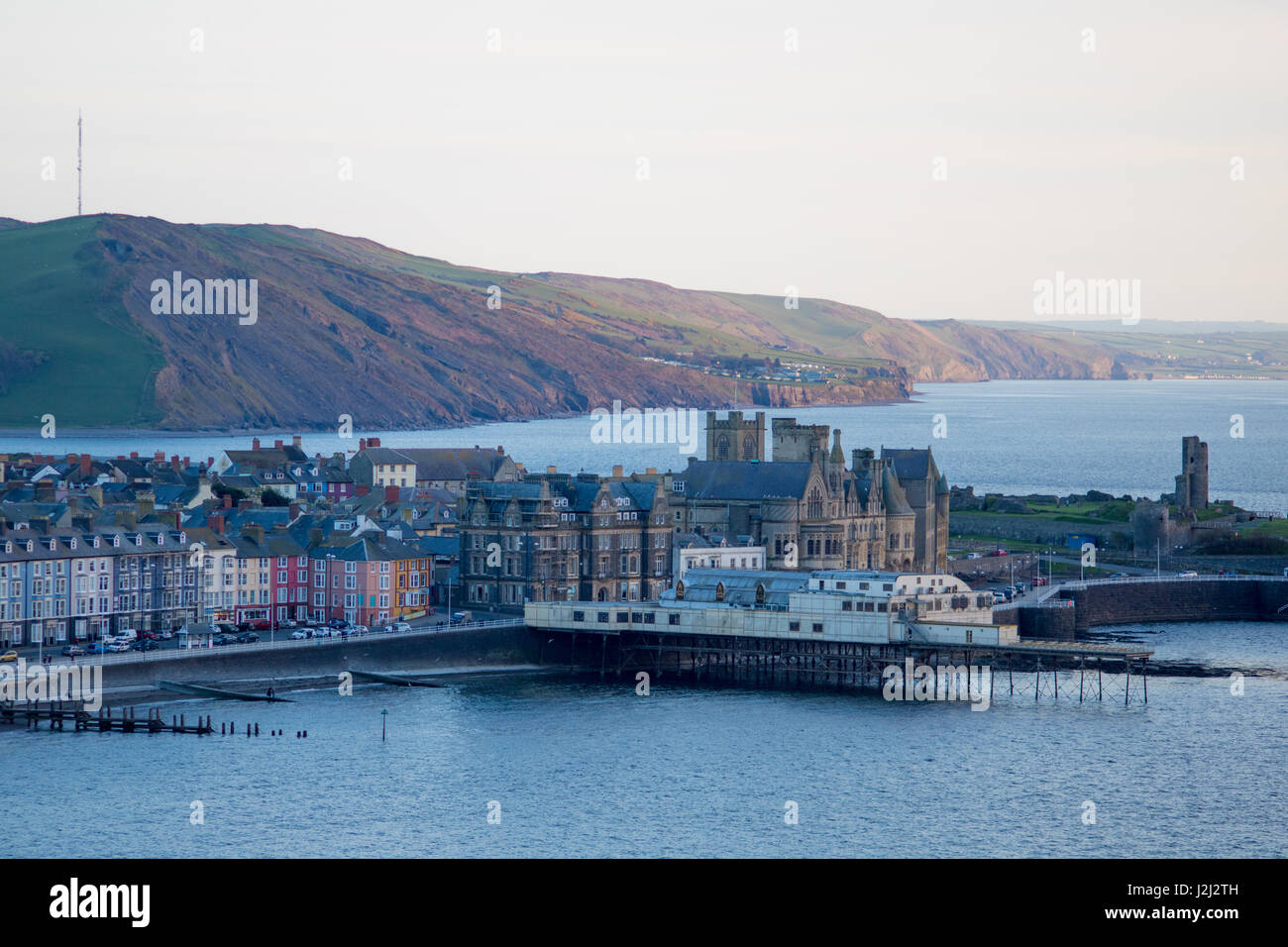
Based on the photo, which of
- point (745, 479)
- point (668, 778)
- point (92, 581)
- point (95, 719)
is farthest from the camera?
point (745, 479)

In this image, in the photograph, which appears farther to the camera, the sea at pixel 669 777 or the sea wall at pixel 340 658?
the sea wall at pixel 340 658

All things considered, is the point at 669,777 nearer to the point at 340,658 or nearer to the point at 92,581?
the point at 340,658

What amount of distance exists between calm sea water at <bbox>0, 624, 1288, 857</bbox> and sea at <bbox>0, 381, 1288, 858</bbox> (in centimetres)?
14

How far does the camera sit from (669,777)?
2500 inches

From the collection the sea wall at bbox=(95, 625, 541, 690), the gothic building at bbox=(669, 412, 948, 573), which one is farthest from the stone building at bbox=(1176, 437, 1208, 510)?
the sea wall at bbox=(95, 625, 541, 690)

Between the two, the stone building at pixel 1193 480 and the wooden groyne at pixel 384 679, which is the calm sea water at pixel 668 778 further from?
the stone building at pixel 1193 480

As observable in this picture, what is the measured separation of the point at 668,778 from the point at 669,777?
7.5 inches

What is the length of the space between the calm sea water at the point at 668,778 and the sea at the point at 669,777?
0.14 m

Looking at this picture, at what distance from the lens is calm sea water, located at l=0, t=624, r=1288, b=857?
5353 centimetres

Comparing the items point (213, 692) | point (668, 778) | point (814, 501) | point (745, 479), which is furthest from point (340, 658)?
point (814, 501)

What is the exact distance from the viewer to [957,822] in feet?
185

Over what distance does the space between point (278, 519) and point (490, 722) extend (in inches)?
1348

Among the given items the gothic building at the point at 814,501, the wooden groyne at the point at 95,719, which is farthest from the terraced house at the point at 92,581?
the gothic building at the point at 814,501

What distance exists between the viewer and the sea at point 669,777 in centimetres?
5353
